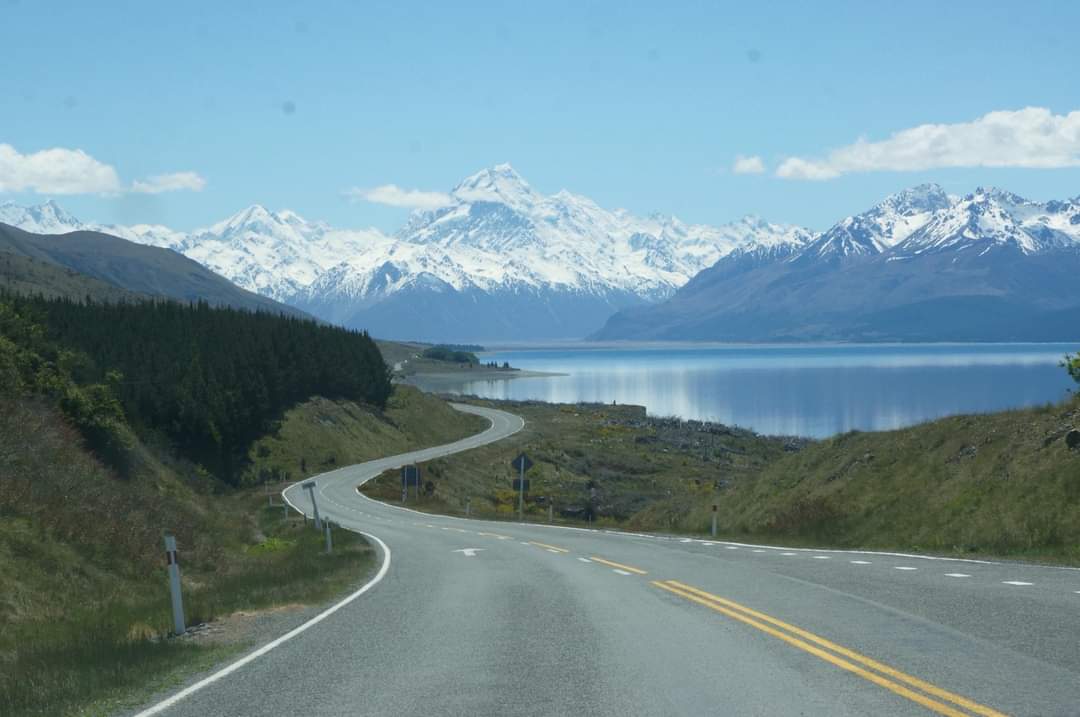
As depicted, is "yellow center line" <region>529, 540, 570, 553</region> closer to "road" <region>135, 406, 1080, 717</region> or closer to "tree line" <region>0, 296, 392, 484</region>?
"road" <region>135, 406, 1080, 717</region>

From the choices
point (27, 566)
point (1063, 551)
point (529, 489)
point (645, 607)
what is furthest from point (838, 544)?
point (529, 489)

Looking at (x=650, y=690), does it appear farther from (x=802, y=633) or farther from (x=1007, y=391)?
(x=1007, y=391)

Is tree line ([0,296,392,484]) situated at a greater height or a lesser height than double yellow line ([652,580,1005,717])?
greater

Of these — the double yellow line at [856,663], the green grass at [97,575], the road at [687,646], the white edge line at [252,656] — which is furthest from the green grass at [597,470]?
the double yellow line at [856,663]

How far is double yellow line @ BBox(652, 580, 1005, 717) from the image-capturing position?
27.2 ft

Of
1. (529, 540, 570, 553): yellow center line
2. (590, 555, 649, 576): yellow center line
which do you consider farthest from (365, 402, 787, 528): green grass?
(590, 555, 649, 576): yellow center line

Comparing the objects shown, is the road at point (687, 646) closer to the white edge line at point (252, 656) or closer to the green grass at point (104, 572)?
the white edge line at point (252, 656)

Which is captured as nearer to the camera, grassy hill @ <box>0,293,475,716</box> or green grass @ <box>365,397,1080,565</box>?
grassy hill @ <box>0,293,475,716</box>

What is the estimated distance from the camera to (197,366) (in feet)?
250

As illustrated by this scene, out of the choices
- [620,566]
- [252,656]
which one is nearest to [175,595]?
[252,656]

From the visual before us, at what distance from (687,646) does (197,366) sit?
70.1 meters

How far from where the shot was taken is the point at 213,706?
352 inches

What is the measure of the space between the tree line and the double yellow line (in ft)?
106

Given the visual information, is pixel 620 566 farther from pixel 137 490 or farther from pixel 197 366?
pixel 197 366
